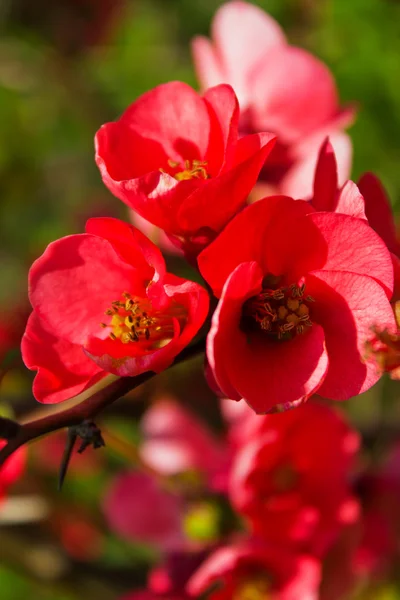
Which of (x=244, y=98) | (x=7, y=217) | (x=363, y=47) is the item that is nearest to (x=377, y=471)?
(x=244, y=98)

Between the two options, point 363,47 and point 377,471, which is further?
point 363,47

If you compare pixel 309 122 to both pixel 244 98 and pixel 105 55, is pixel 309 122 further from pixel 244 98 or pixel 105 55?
pixel 105 55

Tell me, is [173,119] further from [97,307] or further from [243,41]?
[243,41]

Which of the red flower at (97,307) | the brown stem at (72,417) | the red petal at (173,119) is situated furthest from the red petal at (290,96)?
the brown stem at (72,417)

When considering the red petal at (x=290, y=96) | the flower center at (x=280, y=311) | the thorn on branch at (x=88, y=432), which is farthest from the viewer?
the red petal at (x=290, y=96)

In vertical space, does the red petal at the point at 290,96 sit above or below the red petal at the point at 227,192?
below

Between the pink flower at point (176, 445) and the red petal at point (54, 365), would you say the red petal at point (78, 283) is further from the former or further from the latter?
the pink flower at point (176, 445)

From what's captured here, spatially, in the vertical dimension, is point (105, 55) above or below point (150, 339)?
below

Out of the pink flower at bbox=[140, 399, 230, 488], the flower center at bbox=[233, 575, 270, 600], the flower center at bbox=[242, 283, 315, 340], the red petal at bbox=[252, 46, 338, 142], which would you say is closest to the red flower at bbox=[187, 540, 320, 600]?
the flower center at bbox=[233, 575, 270, 600]
